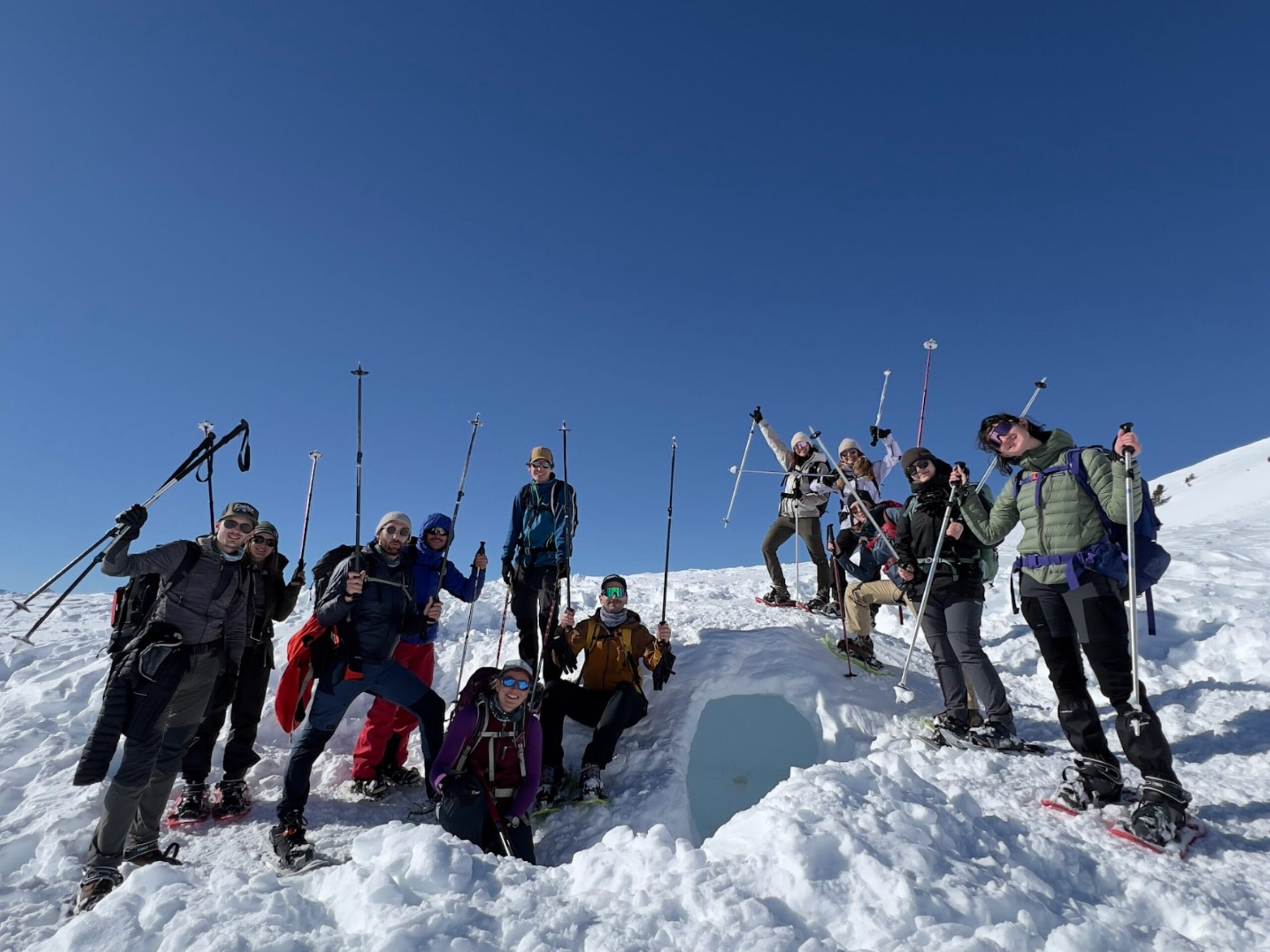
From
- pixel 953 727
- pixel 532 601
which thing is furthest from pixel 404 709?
pixel 953 727

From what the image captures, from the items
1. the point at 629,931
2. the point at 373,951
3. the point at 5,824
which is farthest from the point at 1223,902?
the point at 5,824

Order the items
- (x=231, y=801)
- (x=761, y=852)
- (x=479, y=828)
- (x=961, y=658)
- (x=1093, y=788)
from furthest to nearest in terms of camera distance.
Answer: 1. (x=961, y=658)
2. (x=231, y=801)
3. (x=479, y=828)
4. (x=1093, y=788)
5. (x=761, y=852)

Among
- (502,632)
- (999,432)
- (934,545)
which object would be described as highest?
(999,432)

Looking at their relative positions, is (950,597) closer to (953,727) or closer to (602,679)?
(953,727)

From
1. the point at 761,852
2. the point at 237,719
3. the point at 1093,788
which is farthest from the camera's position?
the point at 237,719

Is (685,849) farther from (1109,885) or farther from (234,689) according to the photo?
(234,689)

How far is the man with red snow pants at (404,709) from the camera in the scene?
20.0 ft

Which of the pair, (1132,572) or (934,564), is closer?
(1132,572)

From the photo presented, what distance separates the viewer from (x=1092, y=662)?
13.9ft

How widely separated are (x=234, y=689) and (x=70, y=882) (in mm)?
1676

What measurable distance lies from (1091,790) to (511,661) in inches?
191

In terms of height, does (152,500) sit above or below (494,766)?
above

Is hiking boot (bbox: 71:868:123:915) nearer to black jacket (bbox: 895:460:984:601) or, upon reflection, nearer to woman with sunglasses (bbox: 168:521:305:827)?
woman with sunglasses (bbox: 168:521:305:827)

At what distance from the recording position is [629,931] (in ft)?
8.62
